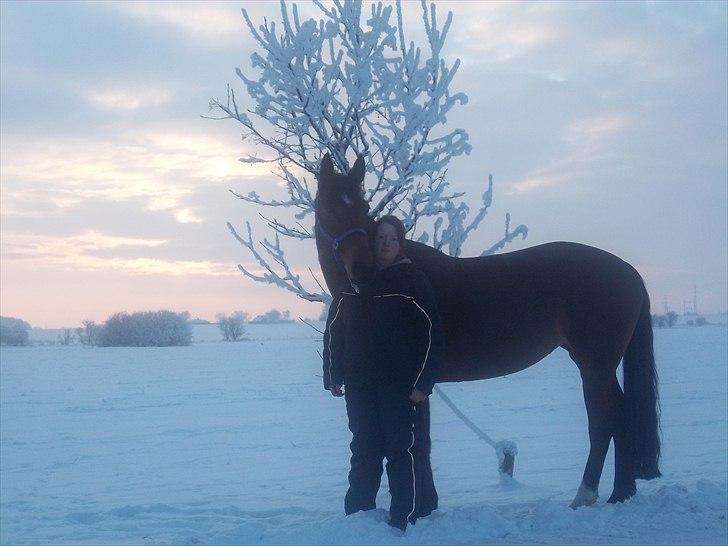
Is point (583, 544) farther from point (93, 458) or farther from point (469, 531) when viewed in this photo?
point (93, 458)

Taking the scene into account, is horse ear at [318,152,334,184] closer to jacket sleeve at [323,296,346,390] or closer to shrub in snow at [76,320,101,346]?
jacket sleeve at [323,296,346,390]

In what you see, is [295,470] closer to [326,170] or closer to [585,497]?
[585,497]

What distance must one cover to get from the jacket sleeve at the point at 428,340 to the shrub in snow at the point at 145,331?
56.4 m

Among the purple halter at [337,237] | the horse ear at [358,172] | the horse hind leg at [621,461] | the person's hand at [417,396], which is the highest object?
the horse ear at [358,172]

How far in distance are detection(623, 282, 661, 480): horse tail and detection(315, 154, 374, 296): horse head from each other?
87.5 inches

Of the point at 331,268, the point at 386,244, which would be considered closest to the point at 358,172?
the point at 386,244

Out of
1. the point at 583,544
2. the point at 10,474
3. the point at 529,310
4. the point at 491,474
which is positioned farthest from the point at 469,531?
the point at 10,474

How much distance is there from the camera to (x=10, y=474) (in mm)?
8523

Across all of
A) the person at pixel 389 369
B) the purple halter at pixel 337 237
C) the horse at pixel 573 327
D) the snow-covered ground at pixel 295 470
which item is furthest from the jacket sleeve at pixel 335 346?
the snow-covered ground at pixel 295 470

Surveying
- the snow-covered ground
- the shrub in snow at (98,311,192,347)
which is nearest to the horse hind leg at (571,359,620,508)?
the snow-covered ground

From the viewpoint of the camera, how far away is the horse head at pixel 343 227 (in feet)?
14.3

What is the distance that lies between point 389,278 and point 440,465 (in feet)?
14.8

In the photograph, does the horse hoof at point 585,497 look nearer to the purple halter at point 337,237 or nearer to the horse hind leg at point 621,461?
the horse hind leg at point 621,461

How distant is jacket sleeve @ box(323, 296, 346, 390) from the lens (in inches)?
179
